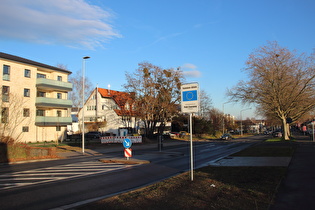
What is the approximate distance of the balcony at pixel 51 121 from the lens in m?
41.9

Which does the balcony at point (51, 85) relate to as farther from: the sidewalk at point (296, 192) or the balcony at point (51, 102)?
the sidewalk at point (296, 192)

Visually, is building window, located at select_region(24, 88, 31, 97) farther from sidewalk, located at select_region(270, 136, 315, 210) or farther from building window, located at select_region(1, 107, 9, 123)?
sidewalk, located at select_region(270, 136, 315, 210)

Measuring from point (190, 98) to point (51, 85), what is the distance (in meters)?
39.6

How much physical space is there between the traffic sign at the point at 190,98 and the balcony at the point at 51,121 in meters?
38.4

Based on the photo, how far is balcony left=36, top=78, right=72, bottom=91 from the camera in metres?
42.4

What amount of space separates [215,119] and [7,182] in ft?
272

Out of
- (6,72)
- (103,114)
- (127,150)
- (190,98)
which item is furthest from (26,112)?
(190,98)

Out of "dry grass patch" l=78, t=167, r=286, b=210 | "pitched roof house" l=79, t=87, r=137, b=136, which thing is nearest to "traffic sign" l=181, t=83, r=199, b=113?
"dry grass patch" l=78, t=167, r=286, b=210

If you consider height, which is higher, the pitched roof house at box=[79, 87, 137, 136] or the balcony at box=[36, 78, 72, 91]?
the balcony at box=[36, 78, 72, 91]

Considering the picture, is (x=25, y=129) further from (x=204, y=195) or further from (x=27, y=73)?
(x=204, y=195)

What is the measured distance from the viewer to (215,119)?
8881 centimetres

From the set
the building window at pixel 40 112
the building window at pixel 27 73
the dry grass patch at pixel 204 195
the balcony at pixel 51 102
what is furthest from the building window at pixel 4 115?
the building window at pixel 40 112

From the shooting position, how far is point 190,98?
28.7 ft

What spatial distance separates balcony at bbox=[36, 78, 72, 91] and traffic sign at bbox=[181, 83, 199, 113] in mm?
38724
